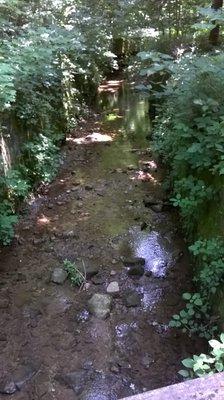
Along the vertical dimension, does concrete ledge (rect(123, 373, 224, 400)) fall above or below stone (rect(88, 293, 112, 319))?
above

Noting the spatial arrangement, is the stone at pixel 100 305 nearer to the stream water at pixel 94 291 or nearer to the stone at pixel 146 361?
the stream water at pixel 94 291

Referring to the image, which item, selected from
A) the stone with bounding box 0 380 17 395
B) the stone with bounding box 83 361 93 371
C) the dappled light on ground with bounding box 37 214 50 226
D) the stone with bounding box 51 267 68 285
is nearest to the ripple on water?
the stone with bounding box 51 267 68 285

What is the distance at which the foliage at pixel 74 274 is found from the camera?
16.1 feet

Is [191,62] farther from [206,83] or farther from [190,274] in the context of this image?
[190,274]

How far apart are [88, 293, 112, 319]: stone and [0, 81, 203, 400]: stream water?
0.06 meters

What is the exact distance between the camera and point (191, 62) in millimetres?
5344

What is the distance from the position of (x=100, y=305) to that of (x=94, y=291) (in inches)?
12.9

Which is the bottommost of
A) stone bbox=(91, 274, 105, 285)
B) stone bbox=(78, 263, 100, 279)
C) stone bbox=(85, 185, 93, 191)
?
stone bbox=(91, 274, 105, 285)

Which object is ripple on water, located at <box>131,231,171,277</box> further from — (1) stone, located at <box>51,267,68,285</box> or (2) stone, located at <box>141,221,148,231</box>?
(1) stone, located at <box>51,267,68,285</box>

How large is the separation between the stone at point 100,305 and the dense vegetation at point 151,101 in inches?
25.9

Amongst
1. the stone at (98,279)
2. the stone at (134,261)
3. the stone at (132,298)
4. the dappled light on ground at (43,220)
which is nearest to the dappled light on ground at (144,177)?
the dappled light on ground at (43,220)

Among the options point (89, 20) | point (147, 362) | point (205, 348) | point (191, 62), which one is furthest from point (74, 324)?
point (89, 20)

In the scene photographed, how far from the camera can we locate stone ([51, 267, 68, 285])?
16.2ft

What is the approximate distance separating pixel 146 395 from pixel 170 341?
2.84 metres
